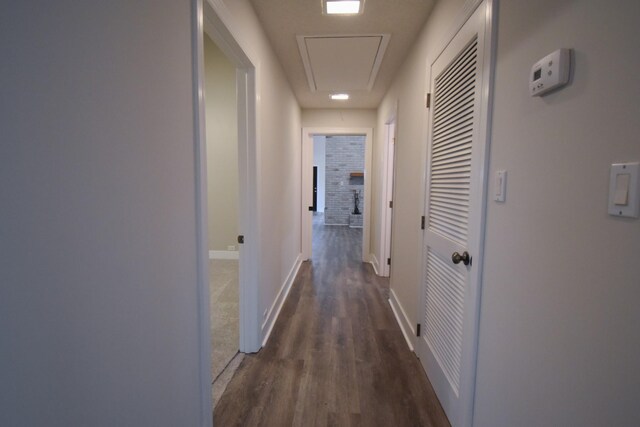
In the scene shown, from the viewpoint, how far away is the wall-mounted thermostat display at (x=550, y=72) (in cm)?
79

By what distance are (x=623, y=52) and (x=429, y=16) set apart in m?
1.79

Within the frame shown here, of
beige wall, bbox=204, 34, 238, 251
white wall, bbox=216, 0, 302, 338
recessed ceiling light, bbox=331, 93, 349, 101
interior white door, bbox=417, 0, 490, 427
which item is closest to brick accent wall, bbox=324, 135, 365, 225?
beige wall, bbox=204, 34, 238, 251

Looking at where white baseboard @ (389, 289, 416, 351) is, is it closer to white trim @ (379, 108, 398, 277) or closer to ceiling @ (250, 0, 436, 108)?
white trim @ (379, 108, 398, 277)

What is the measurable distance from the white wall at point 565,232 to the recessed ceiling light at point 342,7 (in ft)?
3.50

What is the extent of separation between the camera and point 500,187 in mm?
1132

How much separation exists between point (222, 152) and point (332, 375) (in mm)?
4033

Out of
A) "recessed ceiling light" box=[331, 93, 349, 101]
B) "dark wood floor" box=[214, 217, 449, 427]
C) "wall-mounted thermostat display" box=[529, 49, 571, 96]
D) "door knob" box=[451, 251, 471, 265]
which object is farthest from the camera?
"recessed ceiling light" box=[331, 93, 349, 101]

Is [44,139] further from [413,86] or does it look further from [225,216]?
[225,216]

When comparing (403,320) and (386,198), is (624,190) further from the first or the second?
(386,198)

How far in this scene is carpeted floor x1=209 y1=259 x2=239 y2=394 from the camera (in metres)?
2.12

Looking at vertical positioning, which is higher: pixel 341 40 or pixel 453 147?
pixel 341 40

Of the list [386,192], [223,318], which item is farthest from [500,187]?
[386,192]

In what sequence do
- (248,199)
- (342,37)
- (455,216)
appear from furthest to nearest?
1. (342,37)
2. (248,199)
3. (455,216)

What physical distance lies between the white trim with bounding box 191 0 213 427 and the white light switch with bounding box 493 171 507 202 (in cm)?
123
